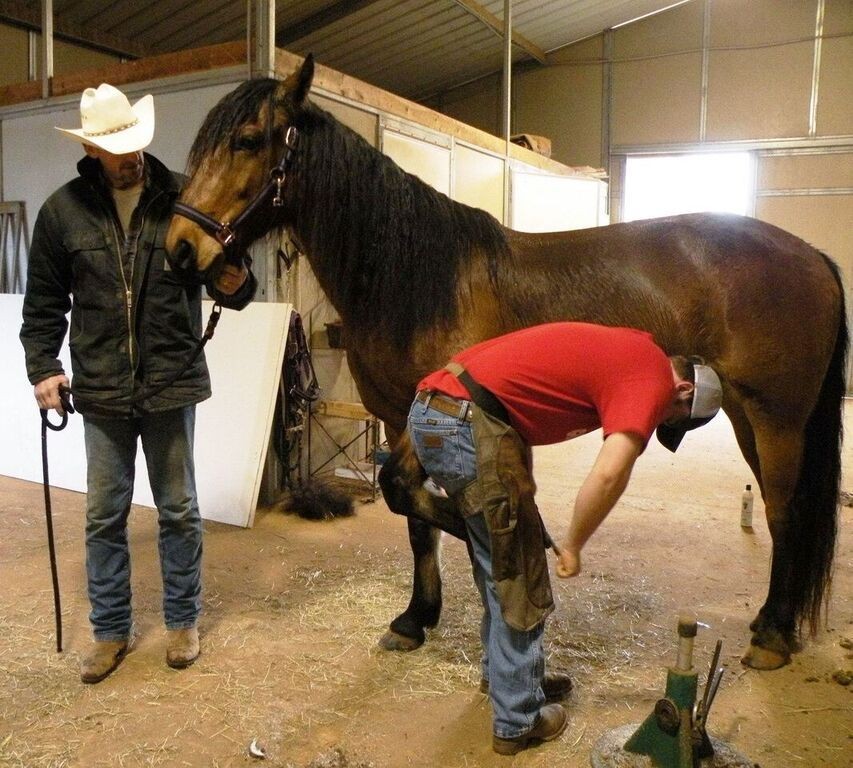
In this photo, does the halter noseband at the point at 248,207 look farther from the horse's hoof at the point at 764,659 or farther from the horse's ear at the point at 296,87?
the horse's hoof at the point at 764,659

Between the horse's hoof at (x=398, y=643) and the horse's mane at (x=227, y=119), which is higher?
the horse's mane at (x=227, y=119)

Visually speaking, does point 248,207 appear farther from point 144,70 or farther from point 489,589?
point 144,70

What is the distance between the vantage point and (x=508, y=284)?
2115mm

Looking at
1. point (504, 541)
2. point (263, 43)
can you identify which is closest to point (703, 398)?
point (504, 541)

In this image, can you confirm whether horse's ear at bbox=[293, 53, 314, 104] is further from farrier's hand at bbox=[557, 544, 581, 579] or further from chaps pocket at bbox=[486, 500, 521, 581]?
farrier's hand at bbox=[557, 544, 581, 579]

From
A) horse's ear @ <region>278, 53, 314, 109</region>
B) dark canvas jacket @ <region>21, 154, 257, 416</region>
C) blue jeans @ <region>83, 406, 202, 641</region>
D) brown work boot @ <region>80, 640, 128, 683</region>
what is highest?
horse's ear @ <region>278, 53, 314, 109</region>

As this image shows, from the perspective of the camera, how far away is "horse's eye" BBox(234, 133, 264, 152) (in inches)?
76.5

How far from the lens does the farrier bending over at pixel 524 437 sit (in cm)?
128

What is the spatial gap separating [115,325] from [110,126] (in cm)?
53

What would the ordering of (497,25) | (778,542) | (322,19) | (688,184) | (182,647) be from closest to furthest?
(182,647), (778,542), (322,19), (497,25), (688,184)

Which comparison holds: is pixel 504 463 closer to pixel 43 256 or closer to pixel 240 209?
pixel 240 209

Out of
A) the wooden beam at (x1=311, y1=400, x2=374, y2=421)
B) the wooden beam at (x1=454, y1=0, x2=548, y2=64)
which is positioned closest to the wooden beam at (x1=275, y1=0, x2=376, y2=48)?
the wooden beam at (x1=454, y1=0, x2=548, y2=64)

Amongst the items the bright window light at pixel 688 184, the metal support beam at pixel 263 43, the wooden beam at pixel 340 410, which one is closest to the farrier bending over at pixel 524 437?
the wooden beam at pixel 340 410

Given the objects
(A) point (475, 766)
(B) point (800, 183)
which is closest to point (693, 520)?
(A) point (475, 766)
